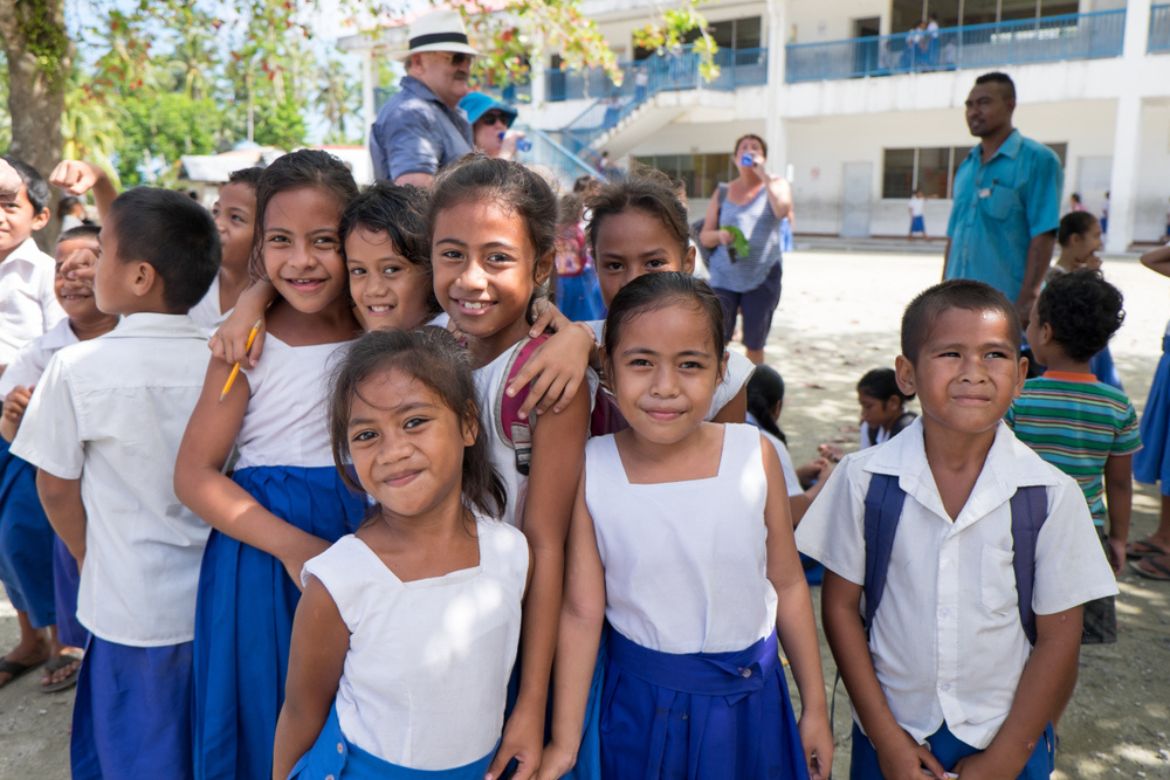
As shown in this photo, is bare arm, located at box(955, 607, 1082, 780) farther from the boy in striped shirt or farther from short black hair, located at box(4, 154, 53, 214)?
short black hair, located at box(4, 154, 53, 214)

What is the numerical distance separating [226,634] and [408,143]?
7.70ft

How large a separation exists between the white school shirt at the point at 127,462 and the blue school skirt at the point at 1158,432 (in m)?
3.79

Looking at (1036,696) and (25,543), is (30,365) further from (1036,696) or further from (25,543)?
(1036,696)

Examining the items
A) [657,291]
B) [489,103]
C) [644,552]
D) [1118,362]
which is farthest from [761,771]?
[1118,362]

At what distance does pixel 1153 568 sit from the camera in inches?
146

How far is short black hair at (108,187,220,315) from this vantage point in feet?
6.65

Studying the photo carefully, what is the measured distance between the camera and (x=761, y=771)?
1.71m

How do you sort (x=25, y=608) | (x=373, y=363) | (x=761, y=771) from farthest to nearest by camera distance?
(x=25, y=608) → (x=761, y=771) → (x=373, y=363)

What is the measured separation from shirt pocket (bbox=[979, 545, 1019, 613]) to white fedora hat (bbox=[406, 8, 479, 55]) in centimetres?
304

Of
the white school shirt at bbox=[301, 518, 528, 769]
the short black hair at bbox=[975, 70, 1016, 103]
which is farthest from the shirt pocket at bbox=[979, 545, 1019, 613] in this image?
the short black hair at bbox=[975, 70, 1016, 103]

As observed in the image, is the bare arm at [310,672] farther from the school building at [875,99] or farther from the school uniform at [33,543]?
the school building at [875,99]

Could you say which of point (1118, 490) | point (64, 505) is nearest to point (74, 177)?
point (64, 505)

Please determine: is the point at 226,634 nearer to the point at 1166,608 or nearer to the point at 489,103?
the point at 1166,608

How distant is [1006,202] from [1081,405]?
182 centimetres
